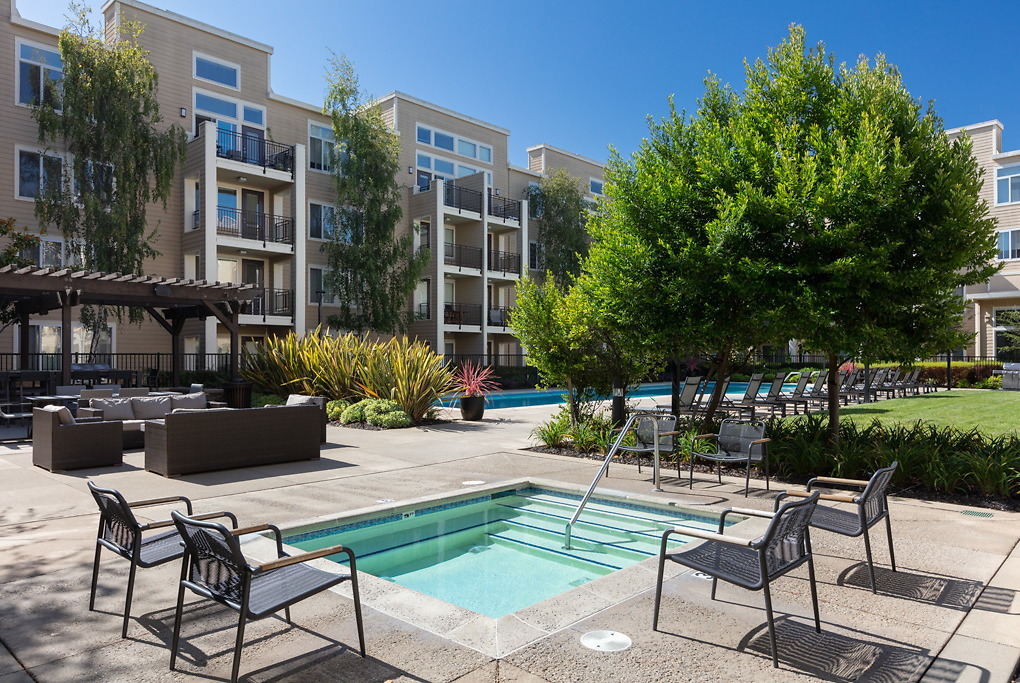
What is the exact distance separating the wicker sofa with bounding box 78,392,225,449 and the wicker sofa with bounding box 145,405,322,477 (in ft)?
6.64

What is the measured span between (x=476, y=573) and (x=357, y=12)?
49.8ft

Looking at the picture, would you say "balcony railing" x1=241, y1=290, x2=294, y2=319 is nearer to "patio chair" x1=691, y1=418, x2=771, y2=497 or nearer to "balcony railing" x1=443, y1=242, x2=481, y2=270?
"balcony railing" x1=443, y1=242, x2=481, y2=270

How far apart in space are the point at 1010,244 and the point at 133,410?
3659cm

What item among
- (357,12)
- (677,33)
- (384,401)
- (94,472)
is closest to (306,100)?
(357,12)

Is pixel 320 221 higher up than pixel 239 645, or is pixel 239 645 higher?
pixel 320 221

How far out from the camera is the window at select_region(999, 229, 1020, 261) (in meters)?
32.2

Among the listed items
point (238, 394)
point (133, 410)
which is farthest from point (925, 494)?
point (238, 394)

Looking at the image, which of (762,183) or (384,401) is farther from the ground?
(762,183)

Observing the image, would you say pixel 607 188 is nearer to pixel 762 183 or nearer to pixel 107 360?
pixel 762 183

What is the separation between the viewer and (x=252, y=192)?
2658 centimetres

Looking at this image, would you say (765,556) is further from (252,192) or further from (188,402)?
(252,192)

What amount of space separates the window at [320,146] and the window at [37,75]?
8920 millimetres

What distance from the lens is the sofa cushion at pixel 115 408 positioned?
11.2m

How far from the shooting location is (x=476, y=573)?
5.63 m
